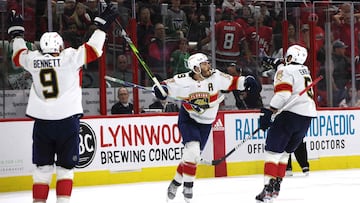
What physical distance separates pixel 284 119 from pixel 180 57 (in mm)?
4036

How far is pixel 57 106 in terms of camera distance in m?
7.89

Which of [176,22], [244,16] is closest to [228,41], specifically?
[244,16]

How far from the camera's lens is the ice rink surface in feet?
32.7

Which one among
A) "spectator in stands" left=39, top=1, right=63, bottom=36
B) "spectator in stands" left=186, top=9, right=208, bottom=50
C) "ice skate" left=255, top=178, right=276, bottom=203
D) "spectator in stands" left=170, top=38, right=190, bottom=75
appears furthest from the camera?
"spectator in stands" left=186, top=9, right=208, bottom=50

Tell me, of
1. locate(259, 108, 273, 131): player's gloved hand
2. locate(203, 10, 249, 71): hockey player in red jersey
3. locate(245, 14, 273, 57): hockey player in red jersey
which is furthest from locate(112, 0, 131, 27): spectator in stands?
locate(259, 108, 273, 131): player's gloved hand

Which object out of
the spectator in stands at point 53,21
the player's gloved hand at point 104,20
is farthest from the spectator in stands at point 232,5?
the player's gloved hand at point 104,20

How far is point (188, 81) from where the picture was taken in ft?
31.9

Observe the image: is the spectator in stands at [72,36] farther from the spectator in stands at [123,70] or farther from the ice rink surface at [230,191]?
the ice rink surface at [230,191]

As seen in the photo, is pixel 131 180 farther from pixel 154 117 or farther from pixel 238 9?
pixel 238 9

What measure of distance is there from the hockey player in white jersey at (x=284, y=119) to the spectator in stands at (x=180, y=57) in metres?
3.76

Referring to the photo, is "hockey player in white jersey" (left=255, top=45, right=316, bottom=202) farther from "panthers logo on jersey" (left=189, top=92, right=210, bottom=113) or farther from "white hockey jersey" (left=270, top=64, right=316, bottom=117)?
"panthers logo on jersey" (left=189, top=92, right=210, bottom=113)

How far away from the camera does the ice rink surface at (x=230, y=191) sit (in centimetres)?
→ 997

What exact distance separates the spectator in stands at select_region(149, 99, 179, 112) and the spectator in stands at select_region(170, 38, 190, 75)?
0.43 meters

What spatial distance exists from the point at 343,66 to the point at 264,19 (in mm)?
1729
